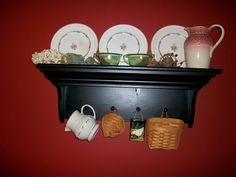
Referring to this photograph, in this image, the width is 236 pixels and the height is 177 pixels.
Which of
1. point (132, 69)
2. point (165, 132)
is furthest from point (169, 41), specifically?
point (165, 132)

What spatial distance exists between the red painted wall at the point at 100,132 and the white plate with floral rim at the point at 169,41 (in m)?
0.05

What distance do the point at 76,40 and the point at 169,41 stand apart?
0.62m

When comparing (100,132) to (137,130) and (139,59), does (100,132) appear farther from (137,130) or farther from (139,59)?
(139,59)

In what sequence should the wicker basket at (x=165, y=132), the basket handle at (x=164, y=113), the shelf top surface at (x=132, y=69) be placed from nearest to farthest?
the shelf top surface at (x=132, y=69)
the wicker basket at (x=165, y=132)
the basket handle at (x=164, y=113)

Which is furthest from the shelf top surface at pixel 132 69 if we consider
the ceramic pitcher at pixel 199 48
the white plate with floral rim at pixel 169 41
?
the white plate with floral rim at pixel 169 41

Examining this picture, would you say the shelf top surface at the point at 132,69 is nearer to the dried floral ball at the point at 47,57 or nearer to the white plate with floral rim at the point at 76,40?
the dried floral ball at the point at 47,57

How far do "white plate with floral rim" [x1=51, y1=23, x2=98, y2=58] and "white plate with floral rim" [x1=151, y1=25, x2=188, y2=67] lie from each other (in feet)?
1.32

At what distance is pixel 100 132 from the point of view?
140 centimetres

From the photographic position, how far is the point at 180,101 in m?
1.33

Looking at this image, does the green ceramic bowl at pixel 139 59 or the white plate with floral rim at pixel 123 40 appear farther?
the white plate with floral rim at pixel 123 40

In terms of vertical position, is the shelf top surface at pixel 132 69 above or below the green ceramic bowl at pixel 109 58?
below

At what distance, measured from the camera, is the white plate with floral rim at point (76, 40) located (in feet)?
4.55
